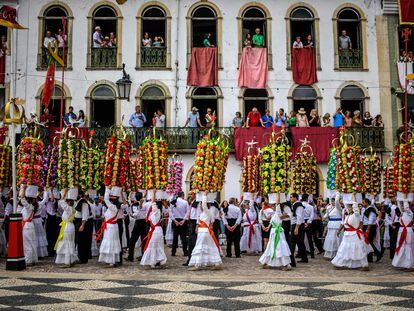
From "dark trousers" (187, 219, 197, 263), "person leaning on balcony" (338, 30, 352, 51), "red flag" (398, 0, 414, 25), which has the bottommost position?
"dark trousers" (187, 219, 197, 263)

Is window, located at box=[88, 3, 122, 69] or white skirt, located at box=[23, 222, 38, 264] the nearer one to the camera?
white skirt, located at box=[23, 222, 38, 264]

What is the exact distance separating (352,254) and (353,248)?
154mm

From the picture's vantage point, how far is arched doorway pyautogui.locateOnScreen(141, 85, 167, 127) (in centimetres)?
2530

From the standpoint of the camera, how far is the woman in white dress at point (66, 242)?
13.2m

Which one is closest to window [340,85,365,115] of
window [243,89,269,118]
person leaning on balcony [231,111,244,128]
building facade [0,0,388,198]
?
building facade [0,0,388,198]

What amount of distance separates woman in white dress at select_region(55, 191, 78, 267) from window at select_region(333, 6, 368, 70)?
16.8 metres

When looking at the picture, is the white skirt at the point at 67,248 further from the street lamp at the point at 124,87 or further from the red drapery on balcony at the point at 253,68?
the red drapery on balcony at the point at 253,68

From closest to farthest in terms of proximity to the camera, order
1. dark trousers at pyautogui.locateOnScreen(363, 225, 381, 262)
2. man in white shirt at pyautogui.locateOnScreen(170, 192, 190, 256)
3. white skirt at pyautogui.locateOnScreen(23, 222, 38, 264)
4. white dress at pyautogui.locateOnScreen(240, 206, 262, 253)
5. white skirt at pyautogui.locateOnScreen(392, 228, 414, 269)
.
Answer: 1. white skirt at pyautogui.locateOnScreen(392, 228, 414, 269)
2. white skirt at pyautogui.locateOnScreen(23, 222, 38, 264)
3. dark trousers at pyautogui.locateOnScreen(363, 225, 381, 262)
4. man in white shirt at pyautogui.locateOnScreen(170, 192, 190, 256)
5. white dress at pyautogui.locateOnScreen(240, 206, 262, 253)

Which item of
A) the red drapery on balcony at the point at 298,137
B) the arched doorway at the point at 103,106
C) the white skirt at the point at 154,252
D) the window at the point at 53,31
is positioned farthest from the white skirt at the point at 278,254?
the window at the point at 53,31

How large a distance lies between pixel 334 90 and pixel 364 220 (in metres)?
11.5

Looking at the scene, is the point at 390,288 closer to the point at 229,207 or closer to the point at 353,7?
the point at 229,207

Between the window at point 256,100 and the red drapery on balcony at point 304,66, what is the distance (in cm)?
169

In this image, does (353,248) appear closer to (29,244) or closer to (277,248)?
(277,248)

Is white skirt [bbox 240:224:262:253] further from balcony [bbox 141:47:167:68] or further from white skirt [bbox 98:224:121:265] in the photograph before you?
balcony [bbox 141:47:167:68]
